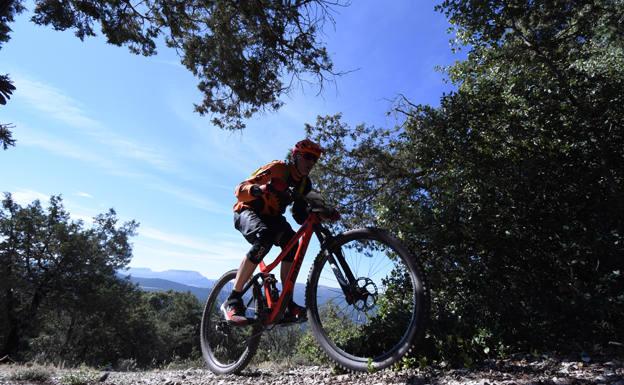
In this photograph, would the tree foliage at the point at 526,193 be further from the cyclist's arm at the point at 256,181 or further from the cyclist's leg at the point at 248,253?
the cyclist's arm at the point at 256,181

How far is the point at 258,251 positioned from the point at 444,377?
78.5 inches

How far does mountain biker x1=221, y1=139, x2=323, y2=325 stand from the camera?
358cm

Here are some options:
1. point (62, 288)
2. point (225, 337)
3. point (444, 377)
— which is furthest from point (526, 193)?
point (62, 288)

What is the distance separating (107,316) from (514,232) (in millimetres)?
29208

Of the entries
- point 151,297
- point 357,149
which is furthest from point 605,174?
point 151,297

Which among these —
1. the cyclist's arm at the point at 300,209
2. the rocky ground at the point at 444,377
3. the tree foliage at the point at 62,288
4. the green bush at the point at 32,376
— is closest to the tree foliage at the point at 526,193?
the rocky ground at the point at 444,377

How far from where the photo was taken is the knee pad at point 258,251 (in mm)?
3604

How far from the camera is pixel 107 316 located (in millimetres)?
26406

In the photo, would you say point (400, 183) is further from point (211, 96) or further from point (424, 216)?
point (211, 96)

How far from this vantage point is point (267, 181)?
3596 mm

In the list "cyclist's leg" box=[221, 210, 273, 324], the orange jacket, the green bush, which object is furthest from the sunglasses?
the green bush

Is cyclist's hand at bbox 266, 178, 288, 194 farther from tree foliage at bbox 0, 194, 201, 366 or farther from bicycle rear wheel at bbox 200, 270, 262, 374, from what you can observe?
tree foliage at bbox 0, 194, 201, 366

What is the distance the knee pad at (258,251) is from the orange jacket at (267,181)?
0.34m

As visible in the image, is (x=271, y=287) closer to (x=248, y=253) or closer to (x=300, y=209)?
(x=248, y=253)
